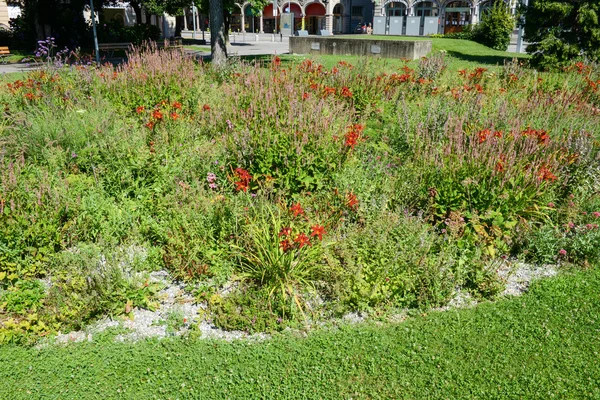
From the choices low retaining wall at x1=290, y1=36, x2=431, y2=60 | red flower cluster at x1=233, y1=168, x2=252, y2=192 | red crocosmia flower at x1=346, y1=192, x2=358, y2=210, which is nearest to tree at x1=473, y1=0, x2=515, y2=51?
low retaining wall at x1=290, y1=36, x2=431, y2=60

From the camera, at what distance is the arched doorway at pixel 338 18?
228 feet

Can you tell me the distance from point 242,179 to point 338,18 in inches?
2766

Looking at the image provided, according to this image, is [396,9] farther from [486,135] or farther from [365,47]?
[486,135]

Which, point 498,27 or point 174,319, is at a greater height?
point 498,27

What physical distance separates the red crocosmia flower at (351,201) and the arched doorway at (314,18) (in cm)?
6755

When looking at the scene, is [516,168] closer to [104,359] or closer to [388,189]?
[388,189]

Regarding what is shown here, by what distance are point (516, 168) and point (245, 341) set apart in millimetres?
3373

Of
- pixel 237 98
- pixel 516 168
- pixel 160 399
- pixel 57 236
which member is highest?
pixel 237 98

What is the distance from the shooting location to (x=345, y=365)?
11.8ft

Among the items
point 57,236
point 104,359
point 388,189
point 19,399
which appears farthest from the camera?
point 388,189

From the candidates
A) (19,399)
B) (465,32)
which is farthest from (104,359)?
(465,32)

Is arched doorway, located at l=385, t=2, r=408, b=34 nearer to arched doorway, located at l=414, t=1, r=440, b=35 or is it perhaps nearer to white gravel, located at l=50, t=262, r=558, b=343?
arched doorway, located at l=414, t=1, r=440, b=35

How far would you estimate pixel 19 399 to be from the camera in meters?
3.28

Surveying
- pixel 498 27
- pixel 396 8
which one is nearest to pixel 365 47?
pixel 498 27
